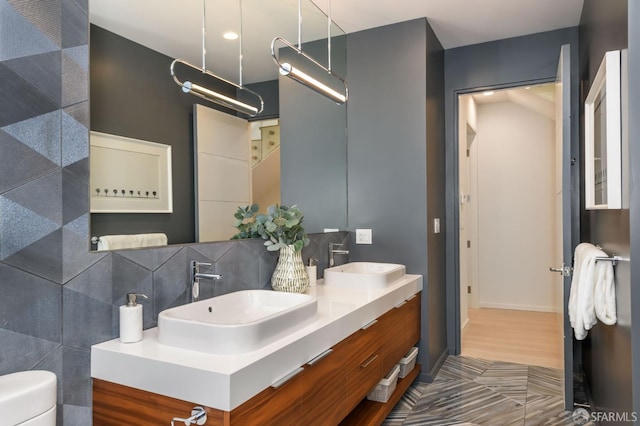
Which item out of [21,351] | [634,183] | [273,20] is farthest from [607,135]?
[21,351]

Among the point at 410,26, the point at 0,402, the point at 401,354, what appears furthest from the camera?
the point at 410,26

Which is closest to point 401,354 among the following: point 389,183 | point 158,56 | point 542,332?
point 389,183

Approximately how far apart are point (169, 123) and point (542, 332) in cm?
403

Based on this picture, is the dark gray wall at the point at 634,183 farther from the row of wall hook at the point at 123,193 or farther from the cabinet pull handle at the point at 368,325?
the row of wall hook at the point at 123,193

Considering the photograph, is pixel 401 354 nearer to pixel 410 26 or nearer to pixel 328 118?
pixel 328 118

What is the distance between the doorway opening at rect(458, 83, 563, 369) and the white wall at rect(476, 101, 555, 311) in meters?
0.01

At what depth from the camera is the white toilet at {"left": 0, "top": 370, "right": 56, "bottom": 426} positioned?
0.99 m

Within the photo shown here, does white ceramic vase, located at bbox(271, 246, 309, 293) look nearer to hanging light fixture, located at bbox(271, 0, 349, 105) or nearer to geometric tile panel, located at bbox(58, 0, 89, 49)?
hanging light fixture, located at bbox(271, 0, 349, 105)

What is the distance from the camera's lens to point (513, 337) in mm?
4066

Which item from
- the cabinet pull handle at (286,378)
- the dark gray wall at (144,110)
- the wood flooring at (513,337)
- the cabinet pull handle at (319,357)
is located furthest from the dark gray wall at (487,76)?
the cabinet pull handle at (286,378)

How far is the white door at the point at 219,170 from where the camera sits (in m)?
1.83

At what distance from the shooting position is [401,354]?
8.48 ft

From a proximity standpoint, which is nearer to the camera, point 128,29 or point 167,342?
point 167,342

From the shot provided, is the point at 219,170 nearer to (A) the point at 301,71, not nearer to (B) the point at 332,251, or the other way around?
(A) the point at 301,71
